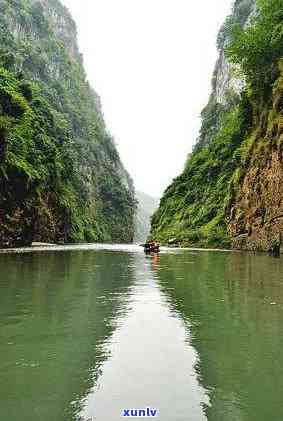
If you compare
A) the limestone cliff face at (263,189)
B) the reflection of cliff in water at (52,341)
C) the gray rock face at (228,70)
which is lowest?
the reflection of cliff in water at (52,341)

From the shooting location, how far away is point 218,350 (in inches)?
305

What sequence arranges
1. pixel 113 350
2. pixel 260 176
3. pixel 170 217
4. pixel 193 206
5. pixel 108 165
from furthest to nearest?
1. pixel 108 165
2. pixel 170 217
3. pixel 193 206
4. pixel 260 176
5. pixel 113 350

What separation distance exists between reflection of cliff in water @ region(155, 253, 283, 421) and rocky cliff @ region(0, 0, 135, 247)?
112 ft

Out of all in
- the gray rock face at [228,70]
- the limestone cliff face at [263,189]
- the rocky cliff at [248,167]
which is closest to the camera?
the limestone cliff face at [263,189]

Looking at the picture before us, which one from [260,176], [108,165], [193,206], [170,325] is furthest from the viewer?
[108,165]

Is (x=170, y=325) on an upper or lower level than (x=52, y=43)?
lower

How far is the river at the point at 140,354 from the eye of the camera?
5.27 metres

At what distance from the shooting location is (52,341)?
27.0 ft

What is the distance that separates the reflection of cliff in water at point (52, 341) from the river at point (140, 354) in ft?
0.06

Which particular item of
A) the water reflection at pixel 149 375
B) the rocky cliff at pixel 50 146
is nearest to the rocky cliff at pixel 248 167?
the rocky cliff at pixel 50 146

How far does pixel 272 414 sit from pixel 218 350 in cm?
262

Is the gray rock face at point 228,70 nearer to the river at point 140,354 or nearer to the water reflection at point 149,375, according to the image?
the river at point 140,354

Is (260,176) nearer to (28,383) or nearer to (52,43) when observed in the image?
(28,383)

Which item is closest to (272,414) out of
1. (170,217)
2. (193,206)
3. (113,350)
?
(113,350)
